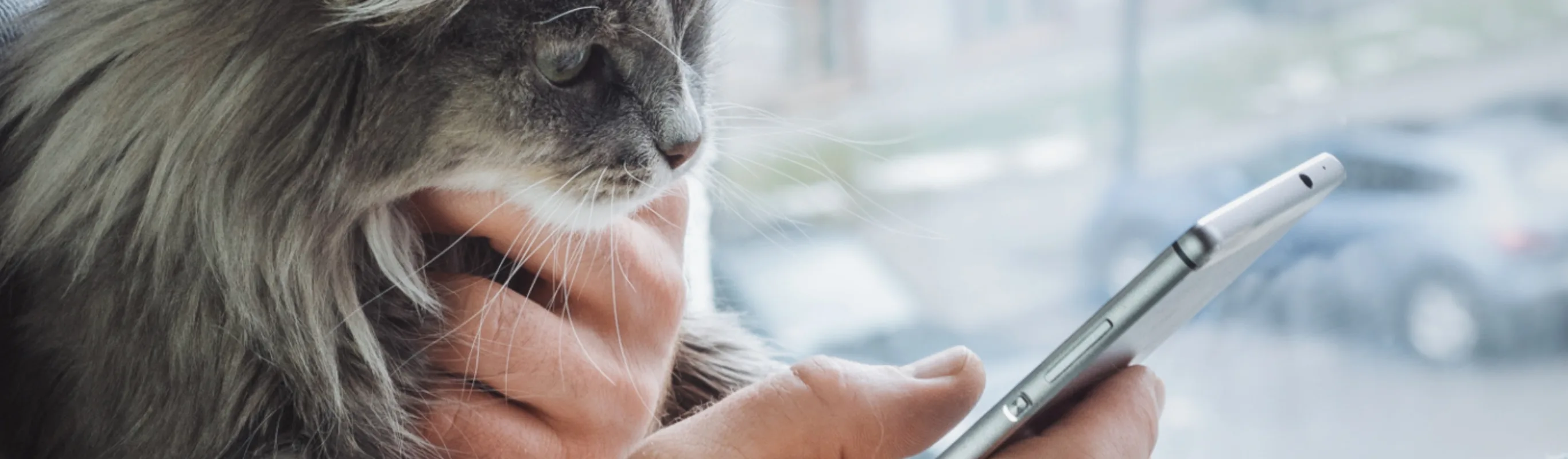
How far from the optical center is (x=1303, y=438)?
126 cm

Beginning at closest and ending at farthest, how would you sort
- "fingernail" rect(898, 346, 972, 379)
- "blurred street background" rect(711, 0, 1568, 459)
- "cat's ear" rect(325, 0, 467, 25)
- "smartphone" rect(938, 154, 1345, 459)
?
"smartphone" rect(938, 154, 1345, 459) → "cat's ear" rect(325, 0, 467, 25) → "fingernail" rect(898, 346, 972, 379) → "blurred street background" rect(711, 0, 1568, 459)

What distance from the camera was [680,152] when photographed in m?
1.00

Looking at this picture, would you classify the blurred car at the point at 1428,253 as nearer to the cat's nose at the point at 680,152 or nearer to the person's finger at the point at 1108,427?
the person's finger at the point at 1108,427

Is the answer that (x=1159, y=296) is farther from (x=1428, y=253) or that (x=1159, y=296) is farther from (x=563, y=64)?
(x=1428, y=253)

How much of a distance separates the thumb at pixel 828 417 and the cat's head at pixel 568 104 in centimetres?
20

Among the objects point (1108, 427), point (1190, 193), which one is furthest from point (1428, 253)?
point (1108, 427)

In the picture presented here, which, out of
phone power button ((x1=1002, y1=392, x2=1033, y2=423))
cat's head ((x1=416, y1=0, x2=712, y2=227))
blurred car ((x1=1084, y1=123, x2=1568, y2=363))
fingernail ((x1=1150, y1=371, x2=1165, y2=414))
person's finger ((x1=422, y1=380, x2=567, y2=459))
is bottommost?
blurred car ((x1=1084, y1=123, x2=1568, y2=363))

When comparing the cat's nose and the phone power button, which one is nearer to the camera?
the phone power button

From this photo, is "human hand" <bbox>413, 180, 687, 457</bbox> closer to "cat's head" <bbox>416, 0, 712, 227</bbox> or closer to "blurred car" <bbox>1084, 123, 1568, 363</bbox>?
"cat's head" <bbox>416, 0, 712, 227</bbox>

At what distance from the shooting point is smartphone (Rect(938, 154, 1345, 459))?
715mm

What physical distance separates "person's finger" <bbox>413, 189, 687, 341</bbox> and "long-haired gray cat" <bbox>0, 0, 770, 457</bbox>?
2 centimetres

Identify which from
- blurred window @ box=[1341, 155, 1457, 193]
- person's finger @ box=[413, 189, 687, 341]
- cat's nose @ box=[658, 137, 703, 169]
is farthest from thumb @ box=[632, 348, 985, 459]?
blurred window @ box=[1341, 155, 1457, 193]

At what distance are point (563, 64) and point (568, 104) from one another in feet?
0.12

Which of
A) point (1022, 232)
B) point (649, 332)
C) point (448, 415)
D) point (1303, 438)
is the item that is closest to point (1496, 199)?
point (1303, 438)
